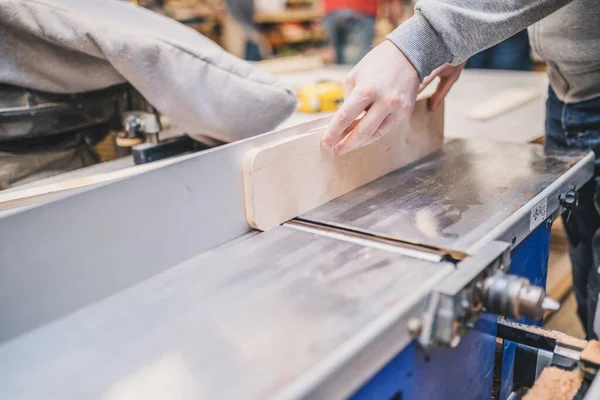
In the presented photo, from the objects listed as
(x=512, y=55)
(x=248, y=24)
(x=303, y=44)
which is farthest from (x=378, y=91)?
(x=303, y=44)

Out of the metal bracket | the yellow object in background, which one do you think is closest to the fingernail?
the metal bracket

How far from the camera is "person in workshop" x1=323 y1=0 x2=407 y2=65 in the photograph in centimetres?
371

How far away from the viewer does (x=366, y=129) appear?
862mm

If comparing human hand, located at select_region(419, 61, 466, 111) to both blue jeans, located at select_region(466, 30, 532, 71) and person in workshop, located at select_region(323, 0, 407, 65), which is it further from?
person in workshop, located at select_region(323, 0, 407, 65)

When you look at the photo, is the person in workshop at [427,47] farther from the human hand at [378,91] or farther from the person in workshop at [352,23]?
the person in workshop at [352,23]

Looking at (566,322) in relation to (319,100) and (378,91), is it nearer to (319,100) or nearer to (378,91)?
(319,100)

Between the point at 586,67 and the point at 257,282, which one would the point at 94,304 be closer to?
the point at 257,282

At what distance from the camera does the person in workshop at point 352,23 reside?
12.2 feet

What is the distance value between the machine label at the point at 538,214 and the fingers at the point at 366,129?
27 centimetres

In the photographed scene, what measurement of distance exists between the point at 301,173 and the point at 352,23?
122 inches

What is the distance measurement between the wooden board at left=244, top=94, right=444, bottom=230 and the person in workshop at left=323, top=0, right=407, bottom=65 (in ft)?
8.99

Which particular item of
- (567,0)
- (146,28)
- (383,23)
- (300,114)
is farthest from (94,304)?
(383,23)

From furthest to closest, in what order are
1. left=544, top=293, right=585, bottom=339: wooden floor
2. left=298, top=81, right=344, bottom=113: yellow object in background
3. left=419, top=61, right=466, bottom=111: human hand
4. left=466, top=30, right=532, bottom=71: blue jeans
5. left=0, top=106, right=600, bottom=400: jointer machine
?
left=466, top=30, right=532, bottom=71: blue jeans → left=544, top=293, right=585, bottom=339: wooden floor → left=298, top=81, right=344, bottom=113: yellow object in background → left=419, top=61, right=466, bottom=111: human hand → left=0, top=106, right=600, bottom=400: jointer machine

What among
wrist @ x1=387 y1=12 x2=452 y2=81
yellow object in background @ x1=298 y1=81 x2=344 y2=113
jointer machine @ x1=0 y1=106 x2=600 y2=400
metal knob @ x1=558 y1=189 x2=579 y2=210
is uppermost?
wrist @ x1=387 y1=12 x2=452 y2=81
